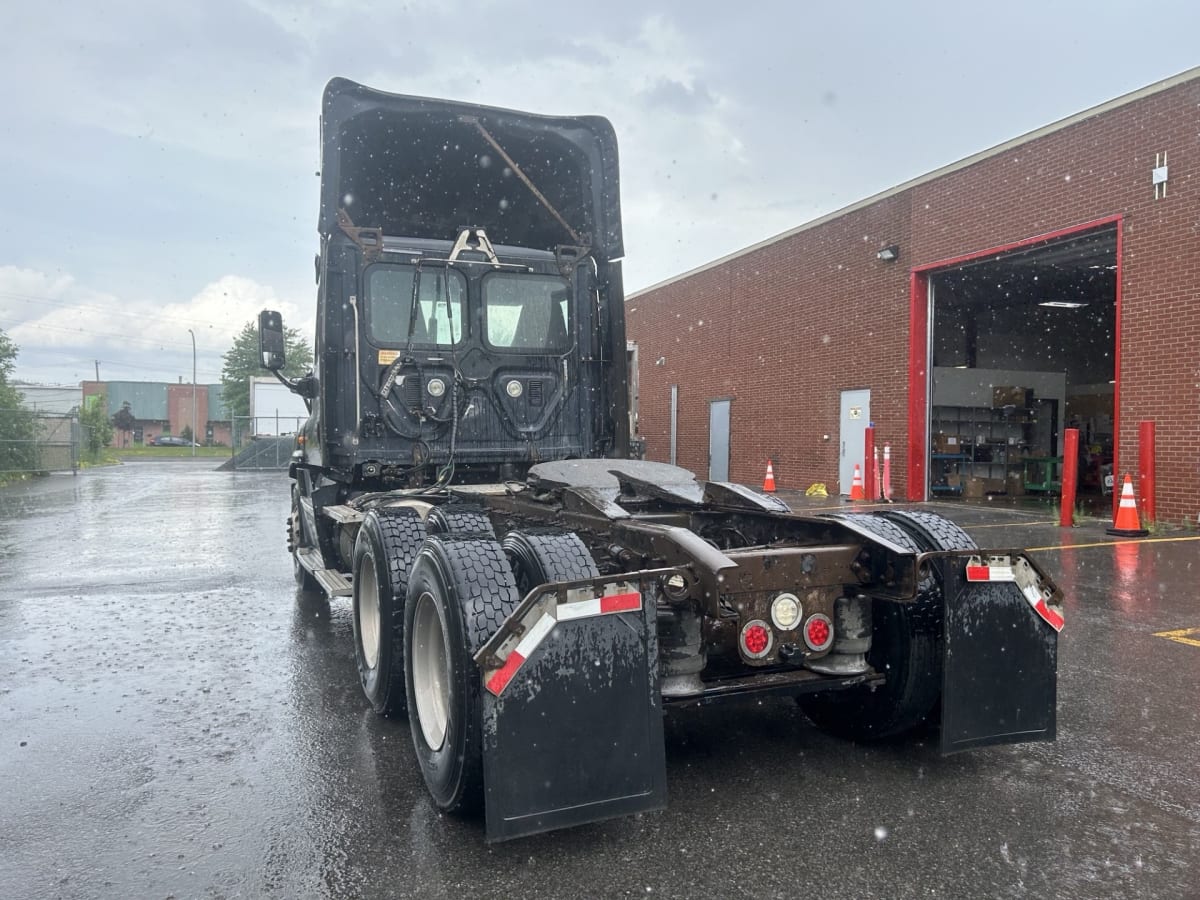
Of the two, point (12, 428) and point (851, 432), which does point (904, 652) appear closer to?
point (851, 432)

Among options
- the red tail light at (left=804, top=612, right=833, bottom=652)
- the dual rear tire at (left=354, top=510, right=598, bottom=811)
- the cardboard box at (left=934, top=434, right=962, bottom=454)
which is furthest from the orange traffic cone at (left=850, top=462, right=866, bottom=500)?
the red tail light at (left=804, top=612, right=833, bottom=652)

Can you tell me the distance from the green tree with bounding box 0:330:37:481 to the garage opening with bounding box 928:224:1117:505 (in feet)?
79.4

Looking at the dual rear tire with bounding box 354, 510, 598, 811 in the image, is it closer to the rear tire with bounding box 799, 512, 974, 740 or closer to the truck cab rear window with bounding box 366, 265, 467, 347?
A: the rear tire with bounding box 799, 512, 974, 740

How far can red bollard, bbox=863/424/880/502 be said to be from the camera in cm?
1809

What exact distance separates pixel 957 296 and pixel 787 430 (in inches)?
214

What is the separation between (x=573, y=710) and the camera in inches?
116

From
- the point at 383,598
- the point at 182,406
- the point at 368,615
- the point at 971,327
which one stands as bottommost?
the point at 368,615

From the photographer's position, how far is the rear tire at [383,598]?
435 centimetres

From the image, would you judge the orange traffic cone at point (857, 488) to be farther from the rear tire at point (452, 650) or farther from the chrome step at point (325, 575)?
the rear tire at point (452, 650)

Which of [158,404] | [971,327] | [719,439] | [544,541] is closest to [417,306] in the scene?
[544,541]

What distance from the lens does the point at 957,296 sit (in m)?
22.2

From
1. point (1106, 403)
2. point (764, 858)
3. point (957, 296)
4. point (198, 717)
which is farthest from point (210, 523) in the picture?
point (1106, 403)

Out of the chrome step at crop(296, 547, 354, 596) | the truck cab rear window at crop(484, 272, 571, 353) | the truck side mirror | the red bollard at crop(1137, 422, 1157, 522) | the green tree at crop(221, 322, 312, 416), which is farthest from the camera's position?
the green tree at crop(221, 322, 312, 416)

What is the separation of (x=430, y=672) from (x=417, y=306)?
348cm
